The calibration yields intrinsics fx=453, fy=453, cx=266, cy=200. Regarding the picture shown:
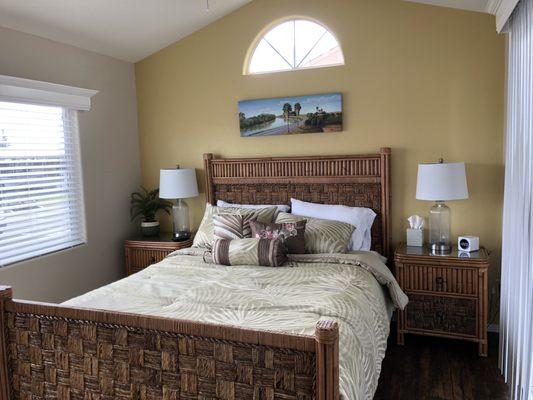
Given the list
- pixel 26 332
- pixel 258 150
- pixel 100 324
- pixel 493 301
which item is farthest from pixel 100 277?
pixel 493 301

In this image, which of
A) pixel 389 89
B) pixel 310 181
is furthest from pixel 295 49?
pixel 310 181

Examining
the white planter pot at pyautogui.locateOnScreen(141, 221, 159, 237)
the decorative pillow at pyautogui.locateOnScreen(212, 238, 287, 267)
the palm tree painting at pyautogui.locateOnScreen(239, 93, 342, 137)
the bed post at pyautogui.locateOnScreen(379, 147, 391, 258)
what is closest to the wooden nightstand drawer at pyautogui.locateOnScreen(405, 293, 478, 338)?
the bed post at pyautogui.locateOnScreen(379, 147, 391, 258)

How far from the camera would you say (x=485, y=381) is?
2875 mm

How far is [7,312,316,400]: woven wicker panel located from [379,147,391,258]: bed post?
228cm

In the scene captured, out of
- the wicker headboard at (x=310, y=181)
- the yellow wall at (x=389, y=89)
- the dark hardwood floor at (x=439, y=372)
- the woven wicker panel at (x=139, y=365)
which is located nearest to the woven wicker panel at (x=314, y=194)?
the wicker headboard at (x=310, y=181)

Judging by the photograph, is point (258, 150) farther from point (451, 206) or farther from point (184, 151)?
point (451, 206)

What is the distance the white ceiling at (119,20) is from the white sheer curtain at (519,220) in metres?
0.78

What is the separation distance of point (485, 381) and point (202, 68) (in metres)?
3.38

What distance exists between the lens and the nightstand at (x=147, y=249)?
4.02 m

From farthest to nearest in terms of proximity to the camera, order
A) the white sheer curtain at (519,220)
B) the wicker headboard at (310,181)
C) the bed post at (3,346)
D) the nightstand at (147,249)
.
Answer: the nightstand at (147,249), the wicker headboard at (310,181), the white sheer curtain at (519,220), the bed post at (3,346)

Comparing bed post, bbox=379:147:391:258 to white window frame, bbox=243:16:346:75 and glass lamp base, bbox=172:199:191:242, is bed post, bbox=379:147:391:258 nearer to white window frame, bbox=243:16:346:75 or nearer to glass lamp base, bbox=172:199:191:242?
white window frame, bbox=243:16:346:75

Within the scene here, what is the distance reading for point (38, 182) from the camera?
3.42 m

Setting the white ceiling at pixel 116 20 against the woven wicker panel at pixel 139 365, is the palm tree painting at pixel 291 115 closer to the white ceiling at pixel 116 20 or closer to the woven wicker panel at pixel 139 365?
the white ceiling at pixel 116 20

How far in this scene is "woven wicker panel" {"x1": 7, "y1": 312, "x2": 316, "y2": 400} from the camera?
5.32 feet
